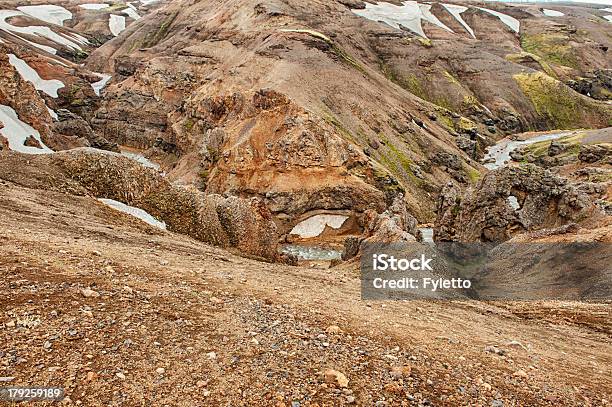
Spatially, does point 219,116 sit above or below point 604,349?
above

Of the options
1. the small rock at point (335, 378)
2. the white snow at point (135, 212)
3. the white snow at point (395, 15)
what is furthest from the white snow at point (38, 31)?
the small rock at point (335, 378)

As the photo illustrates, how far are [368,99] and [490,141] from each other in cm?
4458

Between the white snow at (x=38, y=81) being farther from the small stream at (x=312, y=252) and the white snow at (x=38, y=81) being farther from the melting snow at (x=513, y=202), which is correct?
the melting snow at (x=513, y=202)

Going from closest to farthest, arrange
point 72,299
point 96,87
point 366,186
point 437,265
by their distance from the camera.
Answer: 1. point 72,299
2. point 437,265
3. point 366,186
4. point 96,87

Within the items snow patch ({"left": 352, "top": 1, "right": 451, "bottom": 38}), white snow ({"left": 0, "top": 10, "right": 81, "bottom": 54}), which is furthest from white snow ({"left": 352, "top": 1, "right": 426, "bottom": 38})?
white snow ({"left": 0, "top": 10, "right": 81, "bottom": 54})

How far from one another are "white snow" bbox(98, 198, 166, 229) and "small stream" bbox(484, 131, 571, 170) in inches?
3421

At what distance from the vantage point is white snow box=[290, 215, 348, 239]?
61.4 meters

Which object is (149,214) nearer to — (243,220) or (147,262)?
(243,220)

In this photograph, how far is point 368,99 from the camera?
86.1 meters

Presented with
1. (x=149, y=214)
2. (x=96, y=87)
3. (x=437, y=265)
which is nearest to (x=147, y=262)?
(x=149, y=214)

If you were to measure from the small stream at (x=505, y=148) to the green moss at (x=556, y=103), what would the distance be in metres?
14.5

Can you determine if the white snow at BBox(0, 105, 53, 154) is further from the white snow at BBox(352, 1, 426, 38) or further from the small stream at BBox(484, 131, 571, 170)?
the white snow at BBox(352, 1, 426, 38)

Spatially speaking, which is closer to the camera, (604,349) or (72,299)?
(72,299)

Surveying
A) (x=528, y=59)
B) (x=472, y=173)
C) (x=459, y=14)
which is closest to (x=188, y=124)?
(x=472, y=173)
